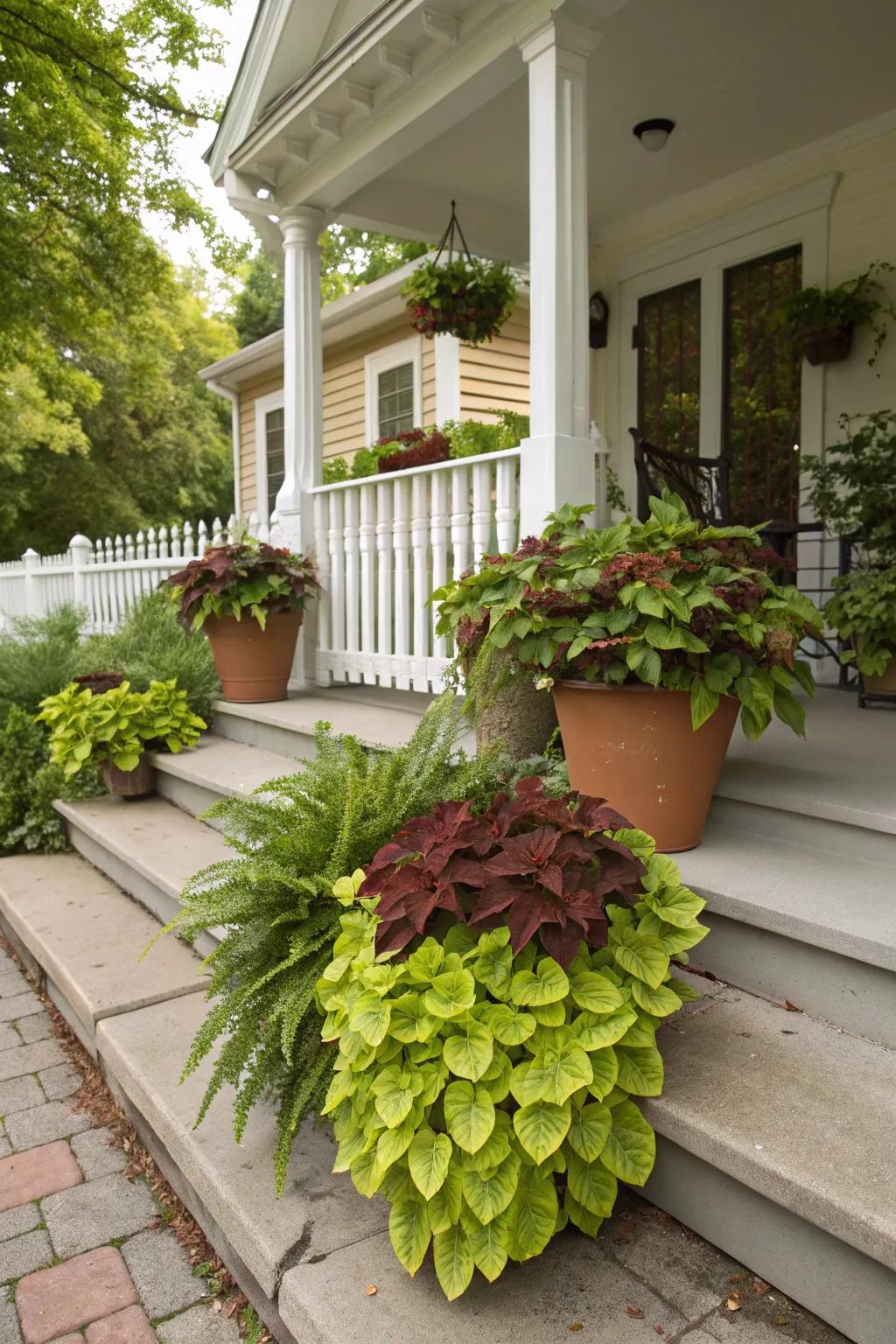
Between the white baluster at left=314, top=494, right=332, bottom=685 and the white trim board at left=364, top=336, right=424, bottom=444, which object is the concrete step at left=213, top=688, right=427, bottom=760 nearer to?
the white baluster at left=314, top=494, right=332, bottom=685

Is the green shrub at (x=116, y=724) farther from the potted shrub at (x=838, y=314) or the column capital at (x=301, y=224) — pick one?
the potted shrub at (x=838, y=314)

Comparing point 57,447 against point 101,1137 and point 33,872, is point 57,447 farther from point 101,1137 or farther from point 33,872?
point 101,1137

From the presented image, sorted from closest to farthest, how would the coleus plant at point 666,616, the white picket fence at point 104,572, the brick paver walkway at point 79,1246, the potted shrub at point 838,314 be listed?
the brick paver walkway at point 79,1246
the coleus plant at point 666,616
the potted shrub at point 838,314
the white picket fence at point 104,572

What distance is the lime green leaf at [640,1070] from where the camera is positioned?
144 cm

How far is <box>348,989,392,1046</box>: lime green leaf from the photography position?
1.39 metres

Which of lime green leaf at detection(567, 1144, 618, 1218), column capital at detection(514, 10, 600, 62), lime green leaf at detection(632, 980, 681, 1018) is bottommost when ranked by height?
lime green leaf at detection(567, 1144, 618, 1218)

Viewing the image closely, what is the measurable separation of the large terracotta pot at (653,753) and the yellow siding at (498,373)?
18.2 feet

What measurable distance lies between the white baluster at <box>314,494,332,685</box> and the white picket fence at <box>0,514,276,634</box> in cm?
32

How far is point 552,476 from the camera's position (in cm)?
304

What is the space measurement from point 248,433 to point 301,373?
598cm

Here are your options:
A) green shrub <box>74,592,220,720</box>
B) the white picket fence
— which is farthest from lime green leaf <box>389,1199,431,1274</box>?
the white picket fence

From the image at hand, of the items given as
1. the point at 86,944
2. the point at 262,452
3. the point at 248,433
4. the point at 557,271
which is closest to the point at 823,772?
the point at 557,271

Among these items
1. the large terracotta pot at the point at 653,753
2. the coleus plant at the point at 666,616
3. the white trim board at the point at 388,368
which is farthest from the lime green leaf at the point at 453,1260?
the white trim board at the point at 388,368

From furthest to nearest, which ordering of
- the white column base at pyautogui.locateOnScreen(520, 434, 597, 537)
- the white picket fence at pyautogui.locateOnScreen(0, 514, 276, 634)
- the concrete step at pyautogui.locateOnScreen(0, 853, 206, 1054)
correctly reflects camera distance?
1. the white picket fence at pyautogui.locateOnScreen(0, 514, 276, 634)
2. the white column base at pyautogui.locateOnScreen(520, 434, 597, 537)
3. the concrete step at pyautogui.locateOnScreen(0, 853, 206, 1054)
